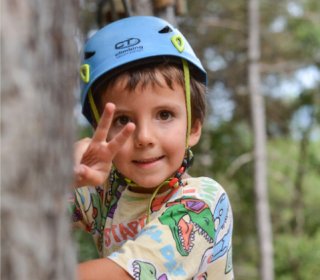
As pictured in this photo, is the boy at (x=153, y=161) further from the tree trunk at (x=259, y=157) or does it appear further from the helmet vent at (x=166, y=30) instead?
the tree trunk at (x=259, y=157)

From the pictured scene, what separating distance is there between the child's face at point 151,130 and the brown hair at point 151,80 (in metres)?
0.02

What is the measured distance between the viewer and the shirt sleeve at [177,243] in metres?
1.80

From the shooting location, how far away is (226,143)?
14320 mm

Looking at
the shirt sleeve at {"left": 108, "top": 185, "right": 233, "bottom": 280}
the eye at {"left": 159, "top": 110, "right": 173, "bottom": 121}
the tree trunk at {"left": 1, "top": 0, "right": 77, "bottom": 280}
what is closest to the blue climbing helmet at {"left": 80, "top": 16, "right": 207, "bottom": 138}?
the eye at {"left": 159, "top": 110, "right": 173, "bottom": 121}

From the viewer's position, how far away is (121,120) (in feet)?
6.82

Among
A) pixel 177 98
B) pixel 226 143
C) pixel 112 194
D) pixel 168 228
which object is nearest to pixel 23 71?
pixel 168 228

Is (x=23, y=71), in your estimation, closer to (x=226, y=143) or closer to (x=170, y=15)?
(x=170, y=15)

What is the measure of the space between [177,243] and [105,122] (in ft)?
1.37

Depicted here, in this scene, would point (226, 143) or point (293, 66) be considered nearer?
point (293, 66)

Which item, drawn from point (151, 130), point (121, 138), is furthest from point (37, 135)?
point (151, 130)

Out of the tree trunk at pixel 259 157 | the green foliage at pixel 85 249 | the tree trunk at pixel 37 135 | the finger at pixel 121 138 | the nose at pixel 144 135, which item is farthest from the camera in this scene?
the tree trunk at pixel 259 157

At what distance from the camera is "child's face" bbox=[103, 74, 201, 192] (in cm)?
203

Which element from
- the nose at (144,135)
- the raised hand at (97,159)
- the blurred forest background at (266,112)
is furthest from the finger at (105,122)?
the blurred forest background at (266,112)

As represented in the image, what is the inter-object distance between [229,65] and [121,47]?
12369 millimetres
